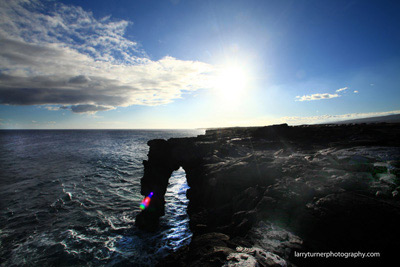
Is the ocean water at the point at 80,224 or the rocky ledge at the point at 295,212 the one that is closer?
the rocky ledge at the point at 295,212

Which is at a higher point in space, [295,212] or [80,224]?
[295,212]

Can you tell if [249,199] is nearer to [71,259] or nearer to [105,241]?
[105,241]

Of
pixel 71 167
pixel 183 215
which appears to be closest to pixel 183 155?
pixel 183 215

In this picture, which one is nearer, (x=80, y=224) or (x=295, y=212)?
(x=295, y=212)

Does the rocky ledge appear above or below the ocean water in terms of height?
above

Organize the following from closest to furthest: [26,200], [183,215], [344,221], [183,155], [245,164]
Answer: [344,221]
[245,164]
[183,215]
[26,200]
[183,155]

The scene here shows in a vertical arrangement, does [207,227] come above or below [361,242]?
below

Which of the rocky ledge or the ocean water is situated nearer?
the rocky ledge

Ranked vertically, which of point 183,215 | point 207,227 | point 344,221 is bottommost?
point 183,215

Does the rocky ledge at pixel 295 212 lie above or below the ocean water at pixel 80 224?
above

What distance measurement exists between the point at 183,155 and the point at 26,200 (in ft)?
50.3

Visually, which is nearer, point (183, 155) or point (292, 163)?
point (292, 163)

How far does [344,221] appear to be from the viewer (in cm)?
473

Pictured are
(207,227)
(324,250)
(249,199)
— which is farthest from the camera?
(207,227)
